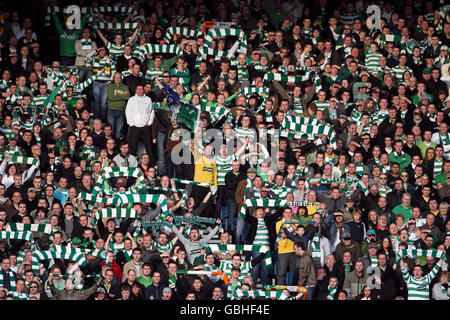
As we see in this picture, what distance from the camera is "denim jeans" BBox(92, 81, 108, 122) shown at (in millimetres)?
28094

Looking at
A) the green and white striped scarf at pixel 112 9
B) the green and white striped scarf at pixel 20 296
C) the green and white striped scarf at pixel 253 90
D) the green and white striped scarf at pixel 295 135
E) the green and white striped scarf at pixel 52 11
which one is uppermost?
the green and white striped scarf at pixel 112 9

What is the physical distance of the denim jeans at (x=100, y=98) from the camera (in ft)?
92.2

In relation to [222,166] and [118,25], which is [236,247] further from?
[118,25]

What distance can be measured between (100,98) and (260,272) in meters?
5.79

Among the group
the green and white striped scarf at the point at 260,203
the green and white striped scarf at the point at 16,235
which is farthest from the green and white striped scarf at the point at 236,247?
the green and white striped scarf at the point at 16,235

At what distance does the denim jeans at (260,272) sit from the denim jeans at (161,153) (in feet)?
10.5

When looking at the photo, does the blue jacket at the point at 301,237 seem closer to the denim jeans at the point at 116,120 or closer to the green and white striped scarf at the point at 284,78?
the green and white striped scarf at the point at 284,78

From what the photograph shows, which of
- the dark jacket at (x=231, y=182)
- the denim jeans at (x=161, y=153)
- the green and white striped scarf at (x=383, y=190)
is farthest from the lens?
the denim jeans at (x=161, y=153)

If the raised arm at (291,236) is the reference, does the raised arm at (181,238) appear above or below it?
below

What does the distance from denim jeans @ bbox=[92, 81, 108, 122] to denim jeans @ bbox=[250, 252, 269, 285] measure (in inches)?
208

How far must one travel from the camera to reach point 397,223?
2561cm

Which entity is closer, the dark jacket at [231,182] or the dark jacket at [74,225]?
the dark jacket at [74,225]

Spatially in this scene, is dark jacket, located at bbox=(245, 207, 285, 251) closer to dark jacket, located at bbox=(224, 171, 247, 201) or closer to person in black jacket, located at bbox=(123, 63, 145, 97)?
dark jacket, located at bbox=(224, 171, 247, 201)

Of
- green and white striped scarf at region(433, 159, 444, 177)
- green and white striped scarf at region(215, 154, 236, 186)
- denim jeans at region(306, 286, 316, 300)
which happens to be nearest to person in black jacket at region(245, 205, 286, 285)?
denim jeans at region(306, 286, 316, 300)
